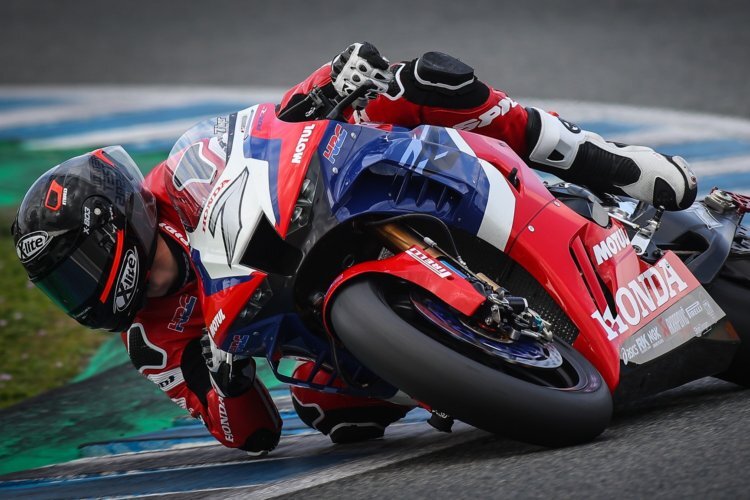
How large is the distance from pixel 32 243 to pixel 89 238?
0.20 metres

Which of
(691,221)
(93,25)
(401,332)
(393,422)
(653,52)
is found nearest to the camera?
(401,332)

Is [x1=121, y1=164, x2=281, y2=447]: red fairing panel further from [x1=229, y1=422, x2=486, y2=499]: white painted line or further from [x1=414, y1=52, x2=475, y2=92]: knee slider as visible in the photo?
[x1=414, y1=52, x2=475, y2=92]: knee slider

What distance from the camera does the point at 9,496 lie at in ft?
13.8

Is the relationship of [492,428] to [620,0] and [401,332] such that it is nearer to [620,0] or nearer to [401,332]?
[401,332]

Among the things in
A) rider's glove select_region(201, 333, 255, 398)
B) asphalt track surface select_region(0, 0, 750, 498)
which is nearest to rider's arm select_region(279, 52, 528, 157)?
rider's glove select_region(201, 333, 255, 398)

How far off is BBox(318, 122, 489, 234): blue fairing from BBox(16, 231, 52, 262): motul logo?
98 centimetres

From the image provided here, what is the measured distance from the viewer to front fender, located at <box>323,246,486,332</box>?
121 inches

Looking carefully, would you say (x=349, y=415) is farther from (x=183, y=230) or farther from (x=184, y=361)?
(x=183, y=230)

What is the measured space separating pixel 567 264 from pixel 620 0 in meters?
8.65

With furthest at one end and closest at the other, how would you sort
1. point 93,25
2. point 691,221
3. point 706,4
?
point 93,25
point 706,4
point 691,221

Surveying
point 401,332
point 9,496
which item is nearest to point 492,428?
point 401,332

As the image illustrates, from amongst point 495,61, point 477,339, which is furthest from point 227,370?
point 495,61

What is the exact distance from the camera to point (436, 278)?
10.2 ft

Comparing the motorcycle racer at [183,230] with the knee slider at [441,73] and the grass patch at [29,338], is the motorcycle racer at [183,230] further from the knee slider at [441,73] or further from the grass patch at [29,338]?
the grass patch at [29,338]
